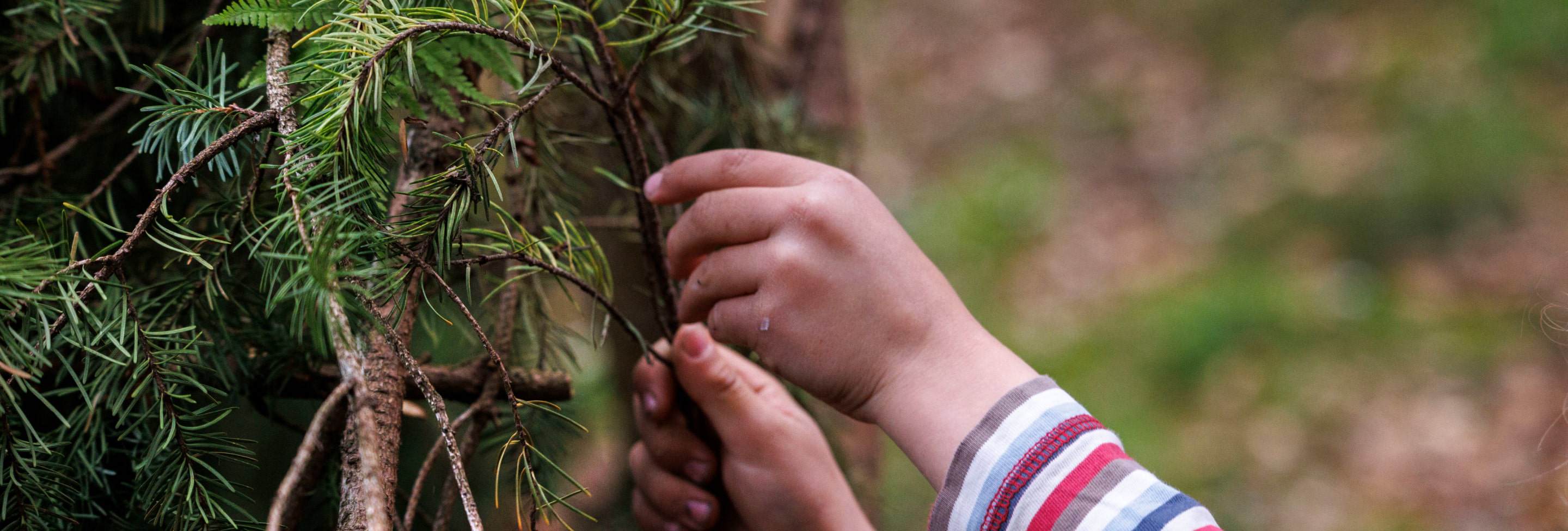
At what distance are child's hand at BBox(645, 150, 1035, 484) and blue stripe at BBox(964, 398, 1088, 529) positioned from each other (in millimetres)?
44

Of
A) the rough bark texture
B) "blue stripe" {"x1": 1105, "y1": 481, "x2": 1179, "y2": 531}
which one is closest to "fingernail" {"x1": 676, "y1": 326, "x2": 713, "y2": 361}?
the rough bark texture

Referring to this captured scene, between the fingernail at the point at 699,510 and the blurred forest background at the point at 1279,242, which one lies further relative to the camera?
the blurred forest background at the point at 1279,242

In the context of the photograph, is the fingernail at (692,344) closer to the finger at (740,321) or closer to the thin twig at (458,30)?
the finger at (740,321)

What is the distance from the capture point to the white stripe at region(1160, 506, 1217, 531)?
0.65 meters

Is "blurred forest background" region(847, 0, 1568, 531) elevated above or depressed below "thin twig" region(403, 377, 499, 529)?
below

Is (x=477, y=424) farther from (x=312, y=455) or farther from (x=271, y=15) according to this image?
(x=271, y=15)

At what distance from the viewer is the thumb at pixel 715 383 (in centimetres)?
89

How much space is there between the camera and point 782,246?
74 centimetres

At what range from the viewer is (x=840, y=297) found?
2.42 feet

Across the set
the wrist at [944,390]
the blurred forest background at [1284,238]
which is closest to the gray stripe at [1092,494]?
the wrist at [944,390]

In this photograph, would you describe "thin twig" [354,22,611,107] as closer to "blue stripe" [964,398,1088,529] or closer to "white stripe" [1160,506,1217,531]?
"blue stripe" [964,398,1088,529]

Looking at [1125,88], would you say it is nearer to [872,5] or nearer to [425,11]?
[872,5]

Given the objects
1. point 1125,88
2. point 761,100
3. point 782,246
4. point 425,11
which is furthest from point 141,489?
point 1125,88

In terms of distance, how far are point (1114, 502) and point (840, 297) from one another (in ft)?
0.91
